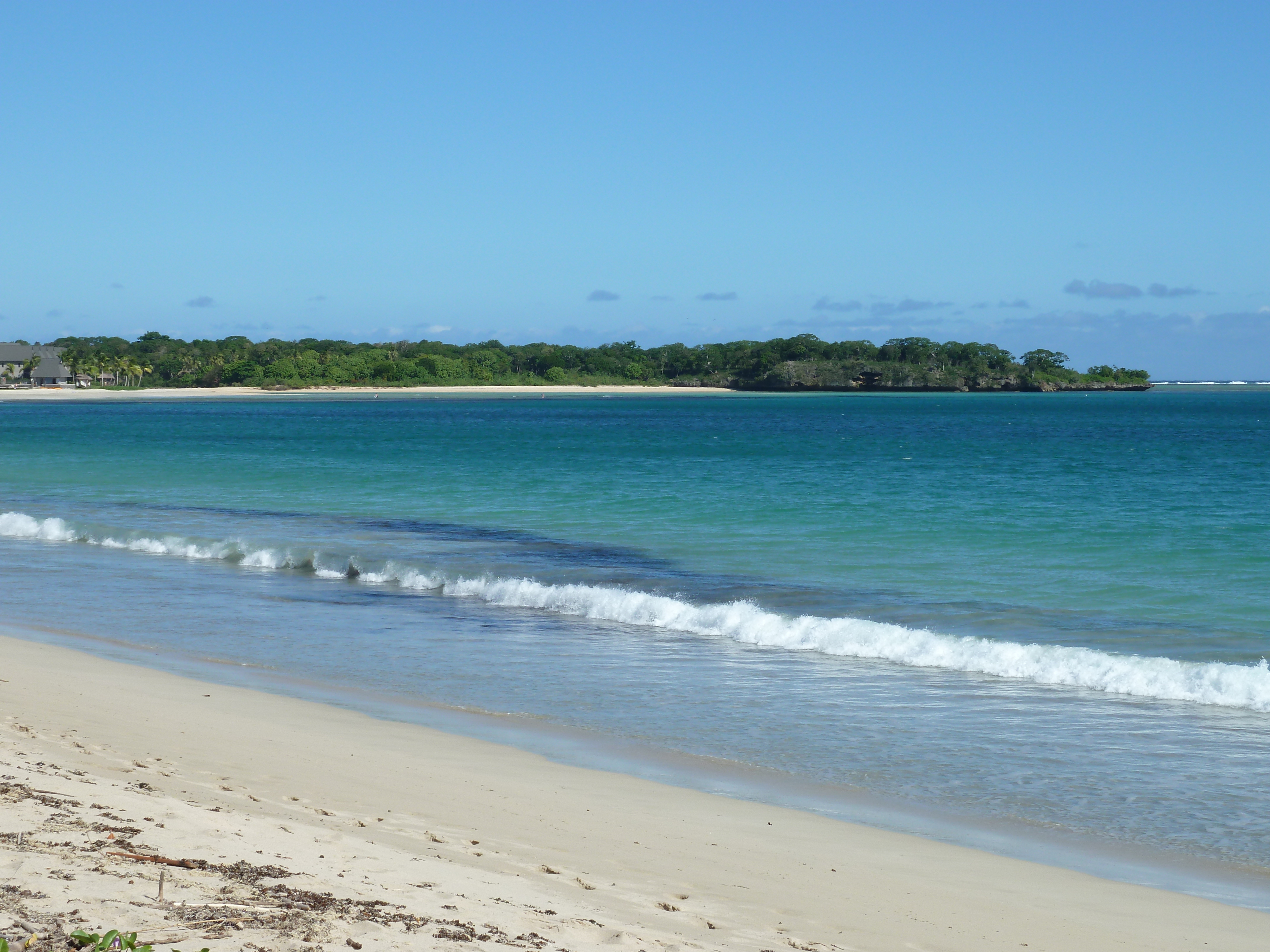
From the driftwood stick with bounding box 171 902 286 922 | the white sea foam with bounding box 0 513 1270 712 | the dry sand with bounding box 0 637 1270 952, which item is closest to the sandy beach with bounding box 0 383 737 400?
the white sea foam with bounding box 0 513 1270 712

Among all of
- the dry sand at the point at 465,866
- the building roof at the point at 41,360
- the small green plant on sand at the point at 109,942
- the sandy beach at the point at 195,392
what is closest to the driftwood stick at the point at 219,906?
the dry sand at the point at 465,866

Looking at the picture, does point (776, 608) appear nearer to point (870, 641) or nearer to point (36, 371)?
point (870, 641)

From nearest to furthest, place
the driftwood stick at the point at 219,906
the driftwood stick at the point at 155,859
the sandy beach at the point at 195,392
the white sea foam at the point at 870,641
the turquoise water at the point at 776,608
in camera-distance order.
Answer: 1. the driftwood stick at the point at 219,906
2. the driftwood stick at the point at 155,859
3. the turquoise water at the point at 776,608
4. the white sea foam at the point at 870,641
5. the sandy beach at the point at 195,392

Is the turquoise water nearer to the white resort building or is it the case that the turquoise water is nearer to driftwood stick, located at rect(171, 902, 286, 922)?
driftwood stick, located at rect(171, 902, 286, 922)

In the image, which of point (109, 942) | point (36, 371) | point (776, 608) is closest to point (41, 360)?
point (36, 371)

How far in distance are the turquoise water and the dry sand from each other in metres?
1.26

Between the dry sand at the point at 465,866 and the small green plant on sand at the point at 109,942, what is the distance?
0.08 meters

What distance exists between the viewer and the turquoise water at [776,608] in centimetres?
893

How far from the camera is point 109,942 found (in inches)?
161

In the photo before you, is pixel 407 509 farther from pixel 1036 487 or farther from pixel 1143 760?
pixel 1143 760

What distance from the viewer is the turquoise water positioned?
29.3 feet

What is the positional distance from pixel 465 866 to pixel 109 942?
2015 mm

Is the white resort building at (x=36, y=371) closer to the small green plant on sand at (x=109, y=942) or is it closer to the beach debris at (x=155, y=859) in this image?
the beach debris at (x=155, y=859)

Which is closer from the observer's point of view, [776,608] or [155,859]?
[155,859]
